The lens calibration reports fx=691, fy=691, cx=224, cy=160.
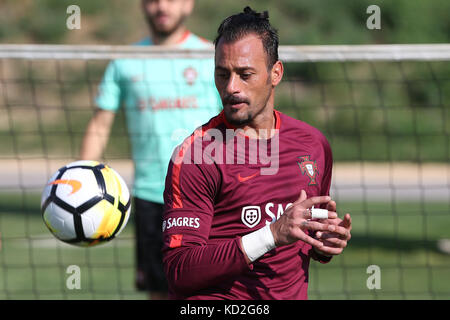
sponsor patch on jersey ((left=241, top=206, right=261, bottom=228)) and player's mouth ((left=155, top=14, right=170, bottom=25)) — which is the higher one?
player's mouth ((left=155, top=14, right=170, bottom=25))

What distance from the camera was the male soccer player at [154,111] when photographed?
5.51 m

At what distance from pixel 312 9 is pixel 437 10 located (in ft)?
14.8

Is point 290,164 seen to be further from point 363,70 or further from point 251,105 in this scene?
point 363,70

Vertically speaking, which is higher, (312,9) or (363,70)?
(312,9)

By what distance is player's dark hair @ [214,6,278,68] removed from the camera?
3.44 metres

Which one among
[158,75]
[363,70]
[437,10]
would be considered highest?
[437,10]

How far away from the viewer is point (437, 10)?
23219mm

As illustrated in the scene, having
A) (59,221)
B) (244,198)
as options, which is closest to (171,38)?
(59,221)

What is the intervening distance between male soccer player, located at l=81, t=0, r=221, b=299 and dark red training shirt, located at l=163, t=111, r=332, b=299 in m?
1.86

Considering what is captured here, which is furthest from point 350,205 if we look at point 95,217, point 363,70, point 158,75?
point 363,70

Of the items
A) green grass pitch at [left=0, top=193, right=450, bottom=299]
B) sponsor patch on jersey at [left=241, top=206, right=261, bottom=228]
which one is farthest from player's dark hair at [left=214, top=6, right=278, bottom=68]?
green grass pitch at [left=0, top=193, right=450, bottom=299]

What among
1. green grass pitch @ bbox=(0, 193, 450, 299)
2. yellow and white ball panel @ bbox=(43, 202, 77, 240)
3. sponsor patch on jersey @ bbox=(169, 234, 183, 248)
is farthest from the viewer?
green grass pitch @ bbox=(0, 193, 450, 299)

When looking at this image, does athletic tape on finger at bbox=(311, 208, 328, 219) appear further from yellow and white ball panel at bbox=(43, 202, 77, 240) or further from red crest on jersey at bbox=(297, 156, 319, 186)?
yellow and white ball panel at bbox=(43, 202, 77, 240)

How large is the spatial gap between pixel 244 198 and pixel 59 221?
1.35 metres
